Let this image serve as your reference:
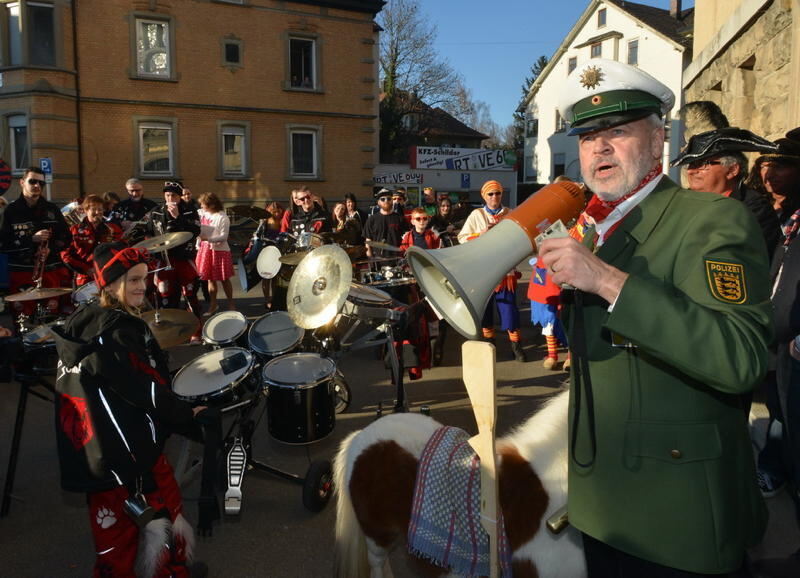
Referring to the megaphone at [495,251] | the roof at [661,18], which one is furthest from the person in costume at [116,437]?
the roof at [661,18]

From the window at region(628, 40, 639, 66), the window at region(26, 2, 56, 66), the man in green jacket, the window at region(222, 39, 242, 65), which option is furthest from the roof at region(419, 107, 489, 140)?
the man in green jacket

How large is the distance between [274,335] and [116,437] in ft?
6.68

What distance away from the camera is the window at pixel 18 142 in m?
17.5

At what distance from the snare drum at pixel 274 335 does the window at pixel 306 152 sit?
1676cm

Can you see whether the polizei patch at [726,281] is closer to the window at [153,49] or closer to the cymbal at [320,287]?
the cymbal at [320,287]

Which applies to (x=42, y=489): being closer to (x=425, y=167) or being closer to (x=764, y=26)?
(x=764, y=26)

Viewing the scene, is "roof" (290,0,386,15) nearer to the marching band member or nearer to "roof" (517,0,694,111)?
the marching band member

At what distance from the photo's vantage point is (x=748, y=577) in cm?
148

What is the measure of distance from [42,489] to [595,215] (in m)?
4.20

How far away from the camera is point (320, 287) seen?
4258 millimetres

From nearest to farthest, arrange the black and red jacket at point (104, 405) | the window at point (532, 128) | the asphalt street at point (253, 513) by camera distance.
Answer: the black and red jacket at point (104, 405) < the asphalt street at point (253, 513) < the window at point (532, 128)

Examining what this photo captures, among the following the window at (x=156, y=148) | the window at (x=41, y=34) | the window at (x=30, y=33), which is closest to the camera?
the window at (x=30, y=33)

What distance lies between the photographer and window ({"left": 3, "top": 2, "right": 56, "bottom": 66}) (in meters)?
17.0

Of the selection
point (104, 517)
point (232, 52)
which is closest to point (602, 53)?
point (232, 52)
